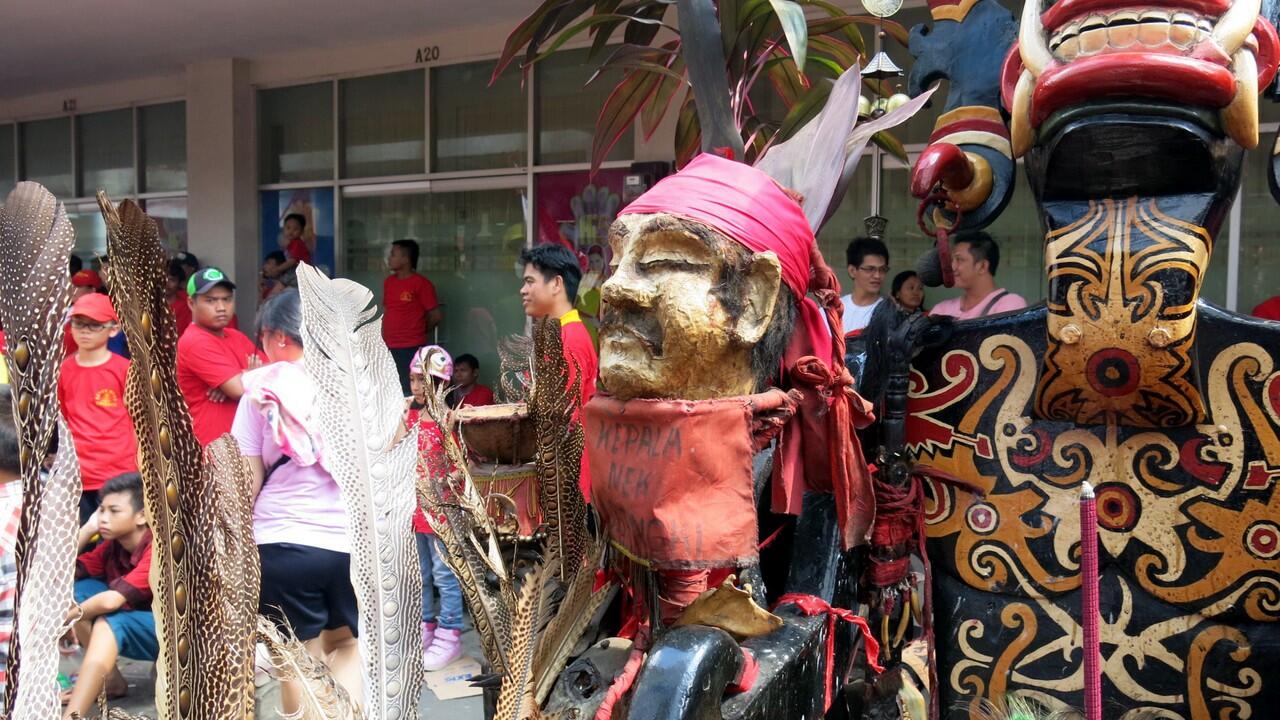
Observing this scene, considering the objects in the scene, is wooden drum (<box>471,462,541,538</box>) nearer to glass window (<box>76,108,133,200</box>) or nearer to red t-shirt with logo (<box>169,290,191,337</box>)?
red t-shirt with logo (<box>169,290,191,337</box>)

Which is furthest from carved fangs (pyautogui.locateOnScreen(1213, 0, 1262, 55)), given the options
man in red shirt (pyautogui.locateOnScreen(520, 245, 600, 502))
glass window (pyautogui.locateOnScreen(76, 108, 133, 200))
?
glass window (pyautogui.locateOnScreen(76, 108, 133, 200))

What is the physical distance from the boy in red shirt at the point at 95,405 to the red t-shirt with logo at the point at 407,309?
3215 mm

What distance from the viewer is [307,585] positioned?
9.14ft

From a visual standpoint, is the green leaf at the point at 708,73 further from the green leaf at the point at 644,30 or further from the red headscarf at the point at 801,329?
the green leaf at the point at 644,30

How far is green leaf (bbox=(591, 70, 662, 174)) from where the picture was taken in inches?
102

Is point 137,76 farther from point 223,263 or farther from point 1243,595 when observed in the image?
point 1243,595

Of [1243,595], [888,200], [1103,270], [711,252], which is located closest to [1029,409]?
[1103,270]

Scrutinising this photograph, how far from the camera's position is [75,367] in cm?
405

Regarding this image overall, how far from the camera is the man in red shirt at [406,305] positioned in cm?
725

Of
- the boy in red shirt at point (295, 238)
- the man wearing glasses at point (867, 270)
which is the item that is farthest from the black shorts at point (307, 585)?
the boy in red shirt at point (295, 238)

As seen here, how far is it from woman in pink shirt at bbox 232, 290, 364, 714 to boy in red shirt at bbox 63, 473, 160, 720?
371 millimetres

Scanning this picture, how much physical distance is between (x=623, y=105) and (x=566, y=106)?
4.56 meters

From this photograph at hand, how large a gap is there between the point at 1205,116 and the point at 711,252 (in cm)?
86

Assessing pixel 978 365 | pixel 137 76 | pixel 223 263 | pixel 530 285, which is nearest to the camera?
pixel 978 365
